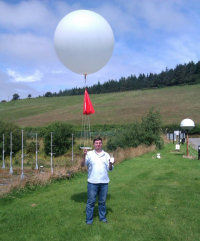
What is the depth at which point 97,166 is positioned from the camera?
5207 millimetres

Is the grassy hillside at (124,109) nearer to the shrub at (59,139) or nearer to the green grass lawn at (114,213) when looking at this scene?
the shrub at (59,139)

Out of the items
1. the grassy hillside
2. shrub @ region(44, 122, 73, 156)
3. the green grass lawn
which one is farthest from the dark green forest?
the green grass lawn

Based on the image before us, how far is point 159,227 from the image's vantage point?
16.7ft

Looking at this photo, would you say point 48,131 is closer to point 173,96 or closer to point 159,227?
point 159,227

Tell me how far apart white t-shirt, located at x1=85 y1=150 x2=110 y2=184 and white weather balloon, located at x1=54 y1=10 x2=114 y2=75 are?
2.64 meters

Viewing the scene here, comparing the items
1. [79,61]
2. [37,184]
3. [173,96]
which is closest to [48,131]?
[37,184]

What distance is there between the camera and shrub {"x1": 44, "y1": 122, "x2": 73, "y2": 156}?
95.0 ft

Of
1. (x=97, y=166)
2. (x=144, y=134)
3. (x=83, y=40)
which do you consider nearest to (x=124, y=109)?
(x=144, y=134)

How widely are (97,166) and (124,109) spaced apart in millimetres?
58030

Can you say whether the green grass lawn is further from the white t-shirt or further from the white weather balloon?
the white weather balloon

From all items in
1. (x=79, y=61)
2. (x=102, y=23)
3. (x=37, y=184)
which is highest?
(x=102, y=23)

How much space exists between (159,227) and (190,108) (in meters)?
55.7

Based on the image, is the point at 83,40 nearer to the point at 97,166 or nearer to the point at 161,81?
the point at 97,166

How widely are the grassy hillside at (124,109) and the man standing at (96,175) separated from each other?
141ft
